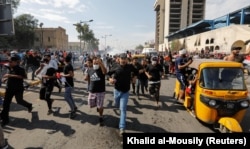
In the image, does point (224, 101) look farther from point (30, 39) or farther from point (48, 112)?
point (30, 39)

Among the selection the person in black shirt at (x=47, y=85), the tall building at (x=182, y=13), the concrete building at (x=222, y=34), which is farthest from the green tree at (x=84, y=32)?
the tall building at (x=182, y=13)

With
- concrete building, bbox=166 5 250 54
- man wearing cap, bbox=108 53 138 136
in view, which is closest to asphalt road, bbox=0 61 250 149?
man wearing cap, bbox=108 53 138 136

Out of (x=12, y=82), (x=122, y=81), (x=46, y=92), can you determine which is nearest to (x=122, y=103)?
(x=122, y=81)

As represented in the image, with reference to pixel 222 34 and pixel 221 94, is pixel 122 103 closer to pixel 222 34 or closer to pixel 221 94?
pixel 221 94

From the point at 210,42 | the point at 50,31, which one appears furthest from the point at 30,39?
the point at 210,42

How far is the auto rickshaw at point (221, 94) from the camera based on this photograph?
5.71 m

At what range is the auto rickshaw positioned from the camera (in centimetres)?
571

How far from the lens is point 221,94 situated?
5.77 meters

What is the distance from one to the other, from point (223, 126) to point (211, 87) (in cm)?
104

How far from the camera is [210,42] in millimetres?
60438

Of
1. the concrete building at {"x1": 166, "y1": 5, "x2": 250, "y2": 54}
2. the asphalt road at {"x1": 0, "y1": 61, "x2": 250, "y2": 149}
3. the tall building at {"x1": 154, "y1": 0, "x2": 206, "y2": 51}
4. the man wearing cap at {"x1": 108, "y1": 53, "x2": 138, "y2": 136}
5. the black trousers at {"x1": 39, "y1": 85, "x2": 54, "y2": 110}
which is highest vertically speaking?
the tall building at {"x1": 154, "y1": 0, "x2": 206, "y2": 51}

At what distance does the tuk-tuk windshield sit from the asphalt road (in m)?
1.18

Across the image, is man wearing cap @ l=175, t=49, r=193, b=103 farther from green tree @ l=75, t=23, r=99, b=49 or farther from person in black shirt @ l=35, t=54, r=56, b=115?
green tree @ l=75, t=23, r=99, b=49

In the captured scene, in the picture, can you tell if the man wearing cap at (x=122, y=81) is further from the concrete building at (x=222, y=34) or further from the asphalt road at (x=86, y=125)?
the concrete building at (x=222, y=34)
